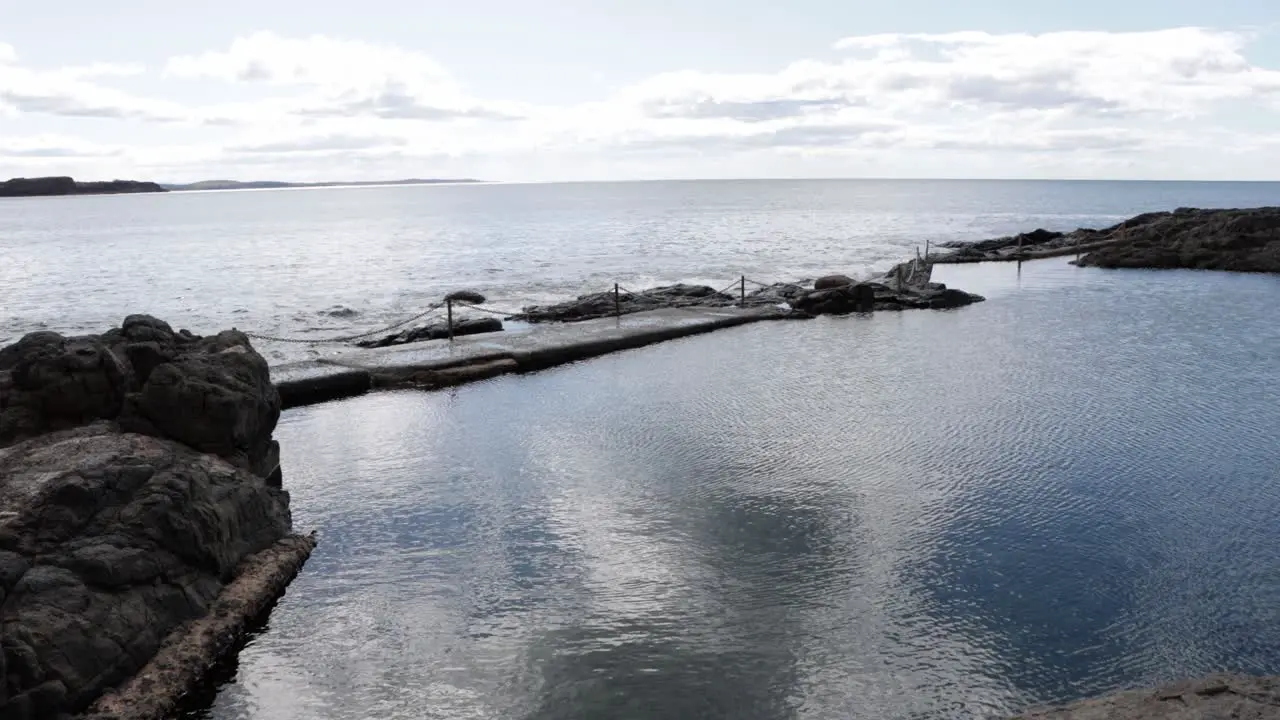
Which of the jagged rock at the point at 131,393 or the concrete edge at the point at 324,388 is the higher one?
the jagged rock at the point at 131,393

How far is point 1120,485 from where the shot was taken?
13.2 meters

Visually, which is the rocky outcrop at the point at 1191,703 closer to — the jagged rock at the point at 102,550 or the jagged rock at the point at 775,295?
the jagged rock at the point at 102,550

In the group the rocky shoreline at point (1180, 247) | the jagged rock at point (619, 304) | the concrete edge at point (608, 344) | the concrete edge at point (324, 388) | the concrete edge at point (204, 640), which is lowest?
the concrete edge at point (204, 640)

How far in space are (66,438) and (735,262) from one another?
50321 millimetres

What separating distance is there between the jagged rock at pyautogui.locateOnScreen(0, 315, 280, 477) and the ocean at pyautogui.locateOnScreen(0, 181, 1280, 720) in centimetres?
147

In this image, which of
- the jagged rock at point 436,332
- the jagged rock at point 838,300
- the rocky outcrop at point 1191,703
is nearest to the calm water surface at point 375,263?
the jagged rock at point 436,332

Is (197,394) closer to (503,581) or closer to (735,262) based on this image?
(503,581)

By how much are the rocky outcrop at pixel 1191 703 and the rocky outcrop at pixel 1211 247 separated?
3997 cm

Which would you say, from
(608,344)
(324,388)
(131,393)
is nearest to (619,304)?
(608,344)

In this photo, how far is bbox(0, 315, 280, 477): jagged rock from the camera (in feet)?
36.9

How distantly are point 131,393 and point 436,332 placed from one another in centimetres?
1406

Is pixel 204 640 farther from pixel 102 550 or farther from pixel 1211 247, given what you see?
pixel 1211 247

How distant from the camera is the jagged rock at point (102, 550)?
25.1 feet

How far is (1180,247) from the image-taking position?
45.0 m
